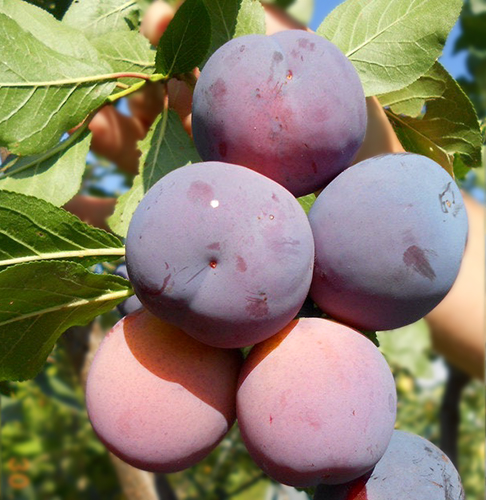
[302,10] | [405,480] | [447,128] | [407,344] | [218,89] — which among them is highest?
[218,89]

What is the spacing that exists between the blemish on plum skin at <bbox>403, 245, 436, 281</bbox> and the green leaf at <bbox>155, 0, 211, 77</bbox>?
1.47ft

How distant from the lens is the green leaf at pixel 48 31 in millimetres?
1037

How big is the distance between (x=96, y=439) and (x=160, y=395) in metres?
3.52

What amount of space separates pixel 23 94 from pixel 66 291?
31 centimetres

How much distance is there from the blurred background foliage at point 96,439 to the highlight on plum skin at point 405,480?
150cm

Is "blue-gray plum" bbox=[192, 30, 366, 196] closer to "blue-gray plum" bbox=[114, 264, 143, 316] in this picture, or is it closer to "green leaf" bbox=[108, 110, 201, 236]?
"green leaf" bbox=[108, 110, 201, 236]

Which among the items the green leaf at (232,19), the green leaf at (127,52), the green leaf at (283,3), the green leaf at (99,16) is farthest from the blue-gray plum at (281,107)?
the green leaf at (283,3)

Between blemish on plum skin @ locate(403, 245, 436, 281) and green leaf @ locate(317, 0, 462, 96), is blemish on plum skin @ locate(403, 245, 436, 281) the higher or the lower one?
the lower one

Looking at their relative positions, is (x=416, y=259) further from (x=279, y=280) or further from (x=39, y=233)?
(x=39, y=233)

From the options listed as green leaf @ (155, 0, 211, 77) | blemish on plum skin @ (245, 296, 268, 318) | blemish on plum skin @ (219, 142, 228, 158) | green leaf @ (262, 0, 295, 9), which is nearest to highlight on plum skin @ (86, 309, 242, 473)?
blemish on plum skin @ (245, 296, 268, 318)

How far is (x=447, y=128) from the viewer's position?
3.65 feet

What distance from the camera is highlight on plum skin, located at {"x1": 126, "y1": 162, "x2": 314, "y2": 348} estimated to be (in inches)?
30.3

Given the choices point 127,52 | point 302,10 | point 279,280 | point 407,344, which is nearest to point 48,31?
Result: point 127,52

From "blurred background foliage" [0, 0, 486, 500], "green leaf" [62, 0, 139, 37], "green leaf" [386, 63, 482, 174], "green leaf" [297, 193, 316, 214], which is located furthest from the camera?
"blurred background foliage" [0, 0, 486, 500]
